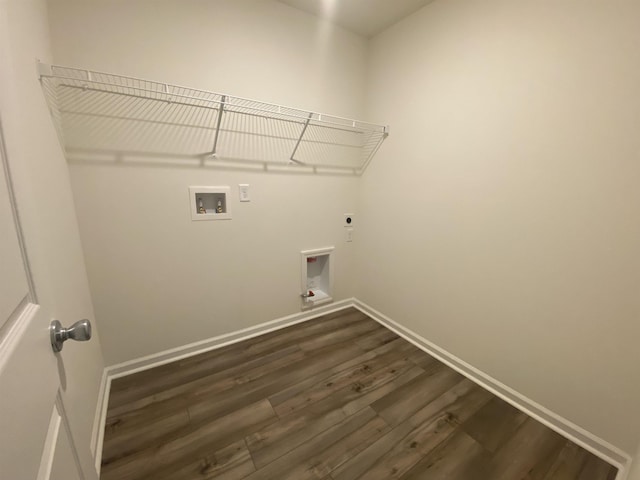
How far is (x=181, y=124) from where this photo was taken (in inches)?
67.2

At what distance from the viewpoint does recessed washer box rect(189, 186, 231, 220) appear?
182cm

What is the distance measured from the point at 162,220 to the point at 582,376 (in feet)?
8.41

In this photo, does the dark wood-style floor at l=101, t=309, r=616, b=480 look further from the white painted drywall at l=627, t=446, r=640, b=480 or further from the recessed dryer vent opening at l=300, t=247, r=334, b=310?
the recessed dryer vent opening at l=300, t=247, r=334, b=310

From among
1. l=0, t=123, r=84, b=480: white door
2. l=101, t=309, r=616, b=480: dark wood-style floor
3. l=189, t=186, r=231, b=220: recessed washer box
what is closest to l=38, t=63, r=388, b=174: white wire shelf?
l=189, t=186, r=231, b=220: recessed washer box

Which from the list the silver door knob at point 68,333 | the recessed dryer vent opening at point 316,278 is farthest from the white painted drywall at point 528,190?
the silver door knob at point 68,333

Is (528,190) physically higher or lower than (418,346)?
higher

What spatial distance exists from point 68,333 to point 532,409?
2200 mm

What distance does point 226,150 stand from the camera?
1874 mm

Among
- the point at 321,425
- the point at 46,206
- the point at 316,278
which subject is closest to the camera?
the point at 46,206

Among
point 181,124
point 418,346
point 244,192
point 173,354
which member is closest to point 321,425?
point 418,346

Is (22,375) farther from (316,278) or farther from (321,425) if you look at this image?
(316,278)

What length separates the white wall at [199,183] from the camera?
151 centimetres

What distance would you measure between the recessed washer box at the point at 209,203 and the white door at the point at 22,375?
1.33 metres

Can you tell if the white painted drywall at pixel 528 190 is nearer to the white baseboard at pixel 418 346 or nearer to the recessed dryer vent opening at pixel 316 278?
the white baseboard at pixel 418 346
